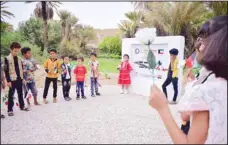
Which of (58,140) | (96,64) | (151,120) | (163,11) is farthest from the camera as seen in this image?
(163,11)

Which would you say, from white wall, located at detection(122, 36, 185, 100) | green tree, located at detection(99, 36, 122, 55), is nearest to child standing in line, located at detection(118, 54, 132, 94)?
white wall, located at detection(122, 36, 185, 100)

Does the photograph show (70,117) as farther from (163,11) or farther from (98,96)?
(163,11)

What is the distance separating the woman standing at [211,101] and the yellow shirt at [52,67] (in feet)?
14.0

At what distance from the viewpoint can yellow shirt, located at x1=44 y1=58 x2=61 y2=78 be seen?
15.6 ft

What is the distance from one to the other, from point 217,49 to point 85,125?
298cm

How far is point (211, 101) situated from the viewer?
2.21 ft

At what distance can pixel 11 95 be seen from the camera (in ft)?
12.6

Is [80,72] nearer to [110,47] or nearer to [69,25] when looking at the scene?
[110,47]

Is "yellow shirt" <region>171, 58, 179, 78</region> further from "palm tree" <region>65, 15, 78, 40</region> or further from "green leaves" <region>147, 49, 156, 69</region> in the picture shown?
"palm tree" <region>65, 15, 78, 40</region>

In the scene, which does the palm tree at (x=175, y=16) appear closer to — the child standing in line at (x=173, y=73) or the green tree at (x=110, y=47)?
the green tree at (x=110, y=47)

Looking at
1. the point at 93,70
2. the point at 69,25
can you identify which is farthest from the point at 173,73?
the point at 69,25

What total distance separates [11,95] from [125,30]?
29.0 feet

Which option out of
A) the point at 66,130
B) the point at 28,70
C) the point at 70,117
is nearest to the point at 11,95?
the point at 28,70

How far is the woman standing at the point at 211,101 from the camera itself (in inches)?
25.9
